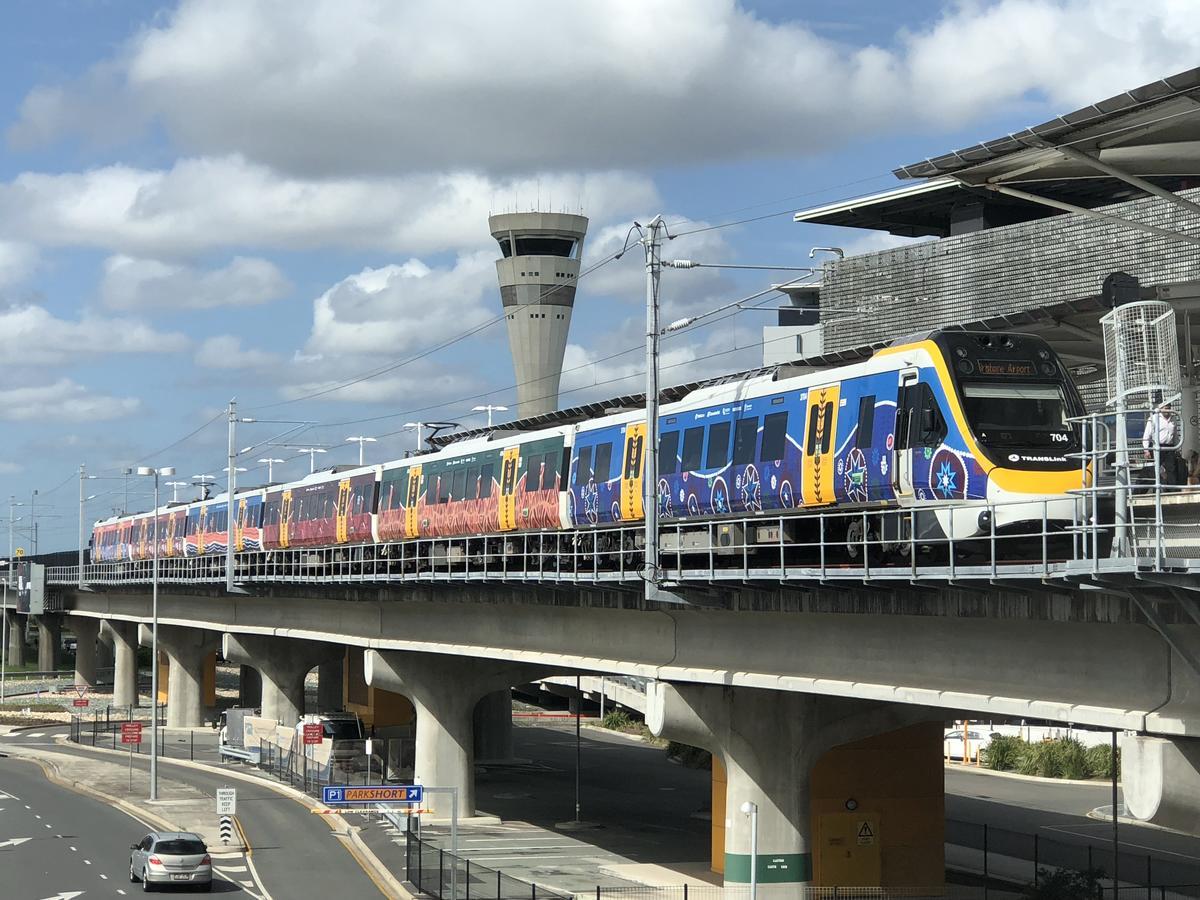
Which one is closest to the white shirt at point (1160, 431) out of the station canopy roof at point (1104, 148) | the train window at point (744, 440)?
the station canopy roof at point (1104, 148)

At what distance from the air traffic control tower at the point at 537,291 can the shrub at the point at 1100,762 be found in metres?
70.9

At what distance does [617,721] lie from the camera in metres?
102

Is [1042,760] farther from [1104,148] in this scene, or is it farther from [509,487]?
[1104,148]

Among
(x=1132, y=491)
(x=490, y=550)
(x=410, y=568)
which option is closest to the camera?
(x=1132, y=491)

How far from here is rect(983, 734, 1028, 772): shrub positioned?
254ft

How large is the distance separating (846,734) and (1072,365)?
10.3 meters

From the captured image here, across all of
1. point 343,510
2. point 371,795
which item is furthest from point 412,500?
point 371,795

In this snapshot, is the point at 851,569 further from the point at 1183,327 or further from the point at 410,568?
the point at 410,568

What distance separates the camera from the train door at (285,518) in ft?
230

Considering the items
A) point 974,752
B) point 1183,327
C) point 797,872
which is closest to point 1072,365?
point 1183,327

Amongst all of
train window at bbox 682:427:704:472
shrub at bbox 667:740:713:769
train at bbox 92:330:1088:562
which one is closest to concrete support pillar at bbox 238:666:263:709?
shrub at bbox 667:740:713:769

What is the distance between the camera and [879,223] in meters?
86.6

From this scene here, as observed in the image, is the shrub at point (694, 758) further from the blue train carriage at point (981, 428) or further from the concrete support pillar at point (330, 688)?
the blue train carriage at point (981, 428)

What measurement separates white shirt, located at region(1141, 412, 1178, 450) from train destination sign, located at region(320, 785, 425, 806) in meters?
26.5
